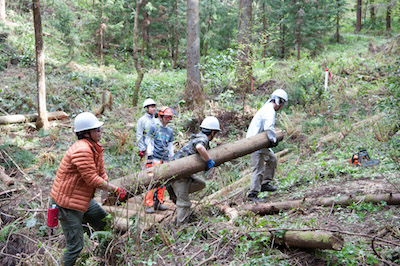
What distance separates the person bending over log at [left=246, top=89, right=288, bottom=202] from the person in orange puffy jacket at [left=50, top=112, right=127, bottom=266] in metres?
2.79

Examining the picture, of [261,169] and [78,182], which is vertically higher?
[78,182]

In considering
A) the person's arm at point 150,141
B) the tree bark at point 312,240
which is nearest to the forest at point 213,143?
the tree bark at point 312,240

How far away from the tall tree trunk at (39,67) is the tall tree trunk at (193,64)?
4860 mm

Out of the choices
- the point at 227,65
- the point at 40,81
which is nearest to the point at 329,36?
the point at 227,65

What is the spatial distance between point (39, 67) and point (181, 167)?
7.41 m

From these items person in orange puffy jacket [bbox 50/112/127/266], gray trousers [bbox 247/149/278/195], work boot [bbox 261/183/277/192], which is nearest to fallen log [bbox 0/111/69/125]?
person in orange puffy jacket [bbox 50/112/127/266]

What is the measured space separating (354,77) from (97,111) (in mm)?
10665

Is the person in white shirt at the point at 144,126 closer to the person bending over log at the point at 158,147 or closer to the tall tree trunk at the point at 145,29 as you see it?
the person bending over log at the point at 158,147

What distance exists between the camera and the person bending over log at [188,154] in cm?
502

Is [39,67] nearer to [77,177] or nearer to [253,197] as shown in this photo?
[77,177]

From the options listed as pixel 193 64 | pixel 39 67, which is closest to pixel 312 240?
pixel 39 67

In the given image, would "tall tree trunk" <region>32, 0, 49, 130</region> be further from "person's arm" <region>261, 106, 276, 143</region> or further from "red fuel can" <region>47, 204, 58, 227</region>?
"person's arm" <region>261, 106, 276, 143</region>

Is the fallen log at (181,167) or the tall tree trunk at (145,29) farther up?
the tall tree trunk at (145,29)

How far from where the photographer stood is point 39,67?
10039mm
